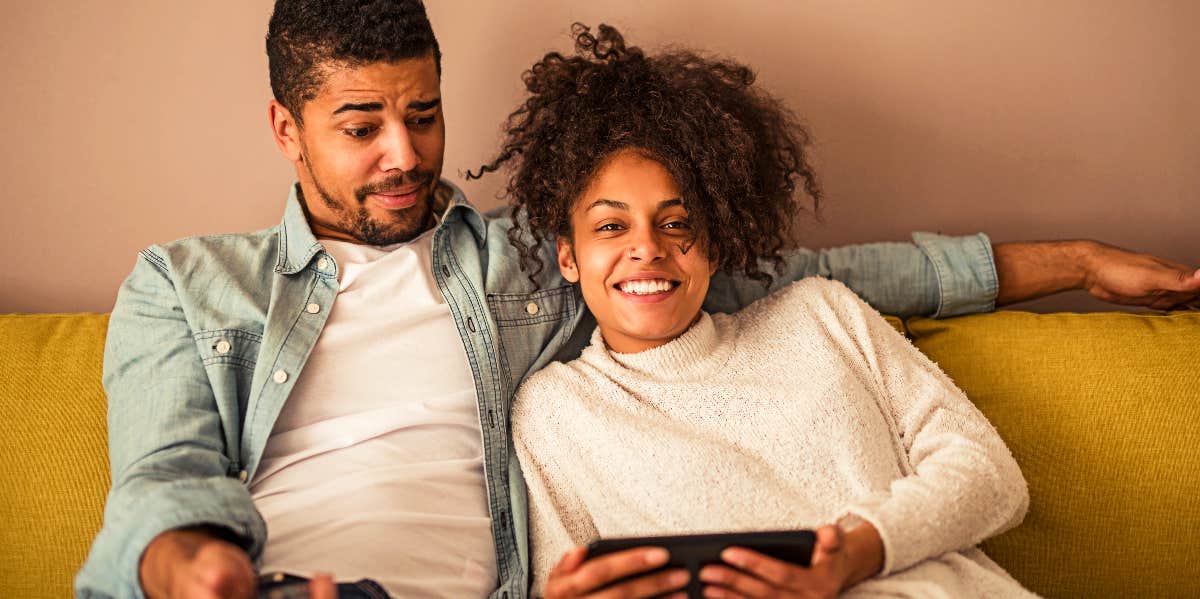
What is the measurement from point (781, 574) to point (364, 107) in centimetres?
108

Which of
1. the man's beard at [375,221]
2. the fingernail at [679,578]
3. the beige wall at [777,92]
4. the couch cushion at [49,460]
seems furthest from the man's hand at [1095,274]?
the couch cushion at [49,460]

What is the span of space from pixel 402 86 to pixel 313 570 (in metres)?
0.85

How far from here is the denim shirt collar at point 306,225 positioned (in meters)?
1.70

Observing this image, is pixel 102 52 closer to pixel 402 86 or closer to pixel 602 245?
pixel 402 86

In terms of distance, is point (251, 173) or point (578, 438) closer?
point (578, 438)

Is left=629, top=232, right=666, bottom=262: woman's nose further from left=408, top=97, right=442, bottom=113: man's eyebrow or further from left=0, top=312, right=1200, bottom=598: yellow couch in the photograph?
left=0, top=312, right=1200, bottom=598: yellow couch

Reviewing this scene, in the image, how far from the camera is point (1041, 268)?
72.7 inches

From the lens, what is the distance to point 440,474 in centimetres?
156

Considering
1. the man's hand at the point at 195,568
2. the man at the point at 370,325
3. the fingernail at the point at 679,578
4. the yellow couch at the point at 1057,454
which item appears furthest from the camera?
the yellow couch at the point at 1057,454

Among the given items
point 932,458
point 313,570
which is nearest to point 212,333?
point 313,570

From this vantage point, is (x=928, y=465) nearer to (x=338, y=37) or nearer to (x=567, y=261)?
(x=567, y=261)

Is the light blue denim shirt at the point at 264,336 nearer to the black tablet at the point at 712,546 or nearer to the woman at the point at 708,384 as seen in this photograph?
the woman at the point at 708,384

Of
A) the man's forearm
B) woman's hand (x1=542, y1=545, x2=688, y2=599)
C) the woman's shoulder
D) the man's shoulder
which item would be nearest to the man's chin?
the man's shoulder

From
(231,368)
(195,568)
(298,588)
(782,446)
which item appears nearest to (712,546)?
(782,446)
